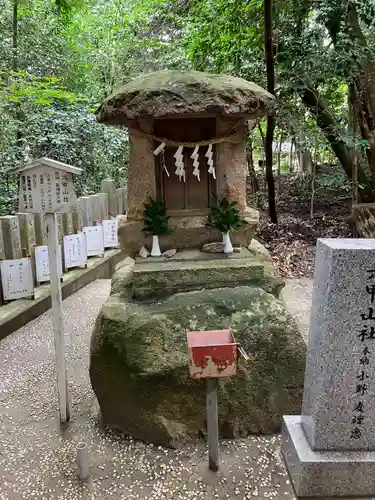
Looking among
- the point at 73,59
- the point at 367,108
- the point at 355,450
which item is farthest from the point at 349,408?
the point at 73,59

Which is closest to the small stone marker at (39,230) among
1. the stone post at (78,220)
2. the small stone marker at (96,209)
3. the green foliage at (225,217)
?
the stone post at (78,220)

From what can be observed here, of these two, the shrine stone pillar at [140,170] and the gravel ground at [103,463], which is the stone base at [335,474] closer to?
the gravel ground at [103,463]

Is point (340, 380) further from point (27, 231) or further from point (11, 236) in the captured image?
point (27, 231)

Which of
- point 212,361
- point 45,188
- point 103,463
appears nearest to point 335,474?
point 212,361

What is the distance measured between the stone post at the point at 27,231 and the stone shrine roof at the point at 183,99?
2674 millimetres

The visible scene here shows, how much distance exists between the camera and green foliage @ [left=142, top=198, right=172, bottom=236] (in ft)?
13.7

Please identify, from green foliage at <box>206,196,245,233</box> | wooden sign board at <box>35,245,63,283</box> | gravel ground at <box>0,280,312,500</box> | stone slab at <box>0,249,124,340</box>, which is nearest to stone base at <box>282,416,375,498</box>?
gravel ground at <box>0,280,312,500</box>

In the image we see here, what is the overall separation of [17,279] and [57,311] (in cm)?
255

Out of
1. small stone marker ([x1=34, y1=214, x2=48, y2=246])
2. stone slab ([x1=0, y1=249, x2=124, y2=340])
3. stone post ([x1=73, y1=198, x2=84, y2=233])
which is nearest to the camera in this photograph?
stone slab ([x1=0, y1=249, x2=124, y2=340])

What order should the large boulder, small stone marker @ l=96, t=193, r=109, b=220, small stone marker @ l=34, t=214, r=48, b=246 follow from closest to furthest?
the large boulder < small stone marker @ l=34, t=214, r=48, b=246 < small stone marker @ l=96, t=193, r=109, b=220

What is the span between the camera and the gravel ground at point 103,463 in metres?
2.81

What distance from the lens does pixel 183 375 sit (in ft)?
10.5

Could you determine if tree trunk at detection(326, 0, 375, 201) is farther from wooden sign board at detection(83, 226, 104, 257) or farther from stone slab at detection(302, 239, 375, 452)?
stone slab at detection(302, 239, 375, 452)

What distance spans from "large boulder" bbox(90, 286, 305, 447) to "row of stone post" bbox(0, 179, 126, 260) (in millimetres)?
1415
